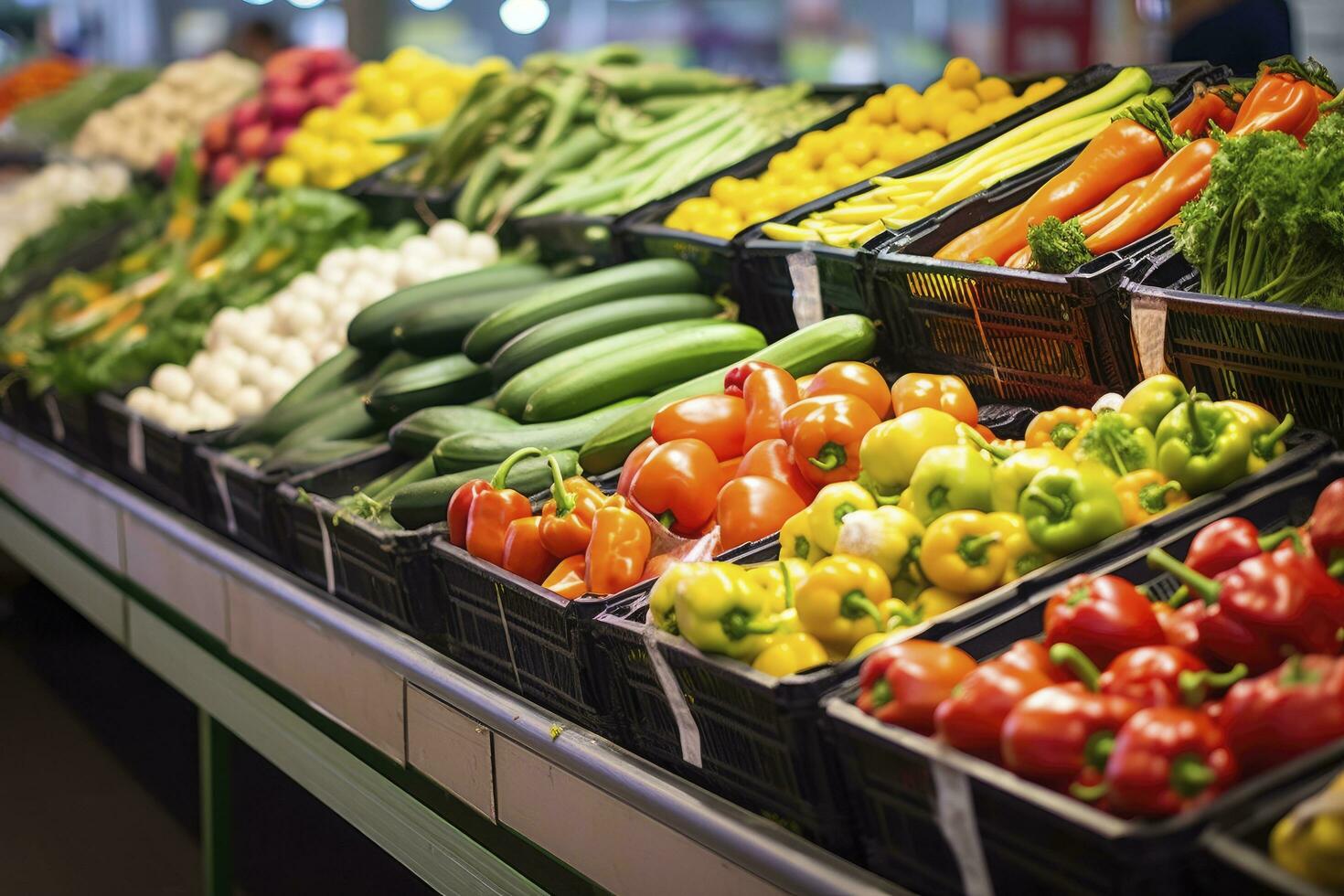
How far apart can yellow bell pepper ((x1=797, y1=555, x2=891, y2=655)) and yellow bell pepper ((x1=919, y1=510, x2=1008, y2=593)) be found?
0.21 feet

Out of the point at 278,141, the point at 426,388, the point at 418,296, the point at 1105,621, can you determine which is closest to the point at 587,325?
the point at 426,388

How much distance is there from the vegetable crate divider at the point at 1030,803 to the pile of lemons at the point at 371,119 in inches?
141

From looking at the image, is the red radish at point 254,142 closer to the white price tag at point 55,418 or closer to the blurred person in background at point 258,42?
the white price tag at point 55,418

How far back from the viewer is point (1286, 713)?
117 centimetres

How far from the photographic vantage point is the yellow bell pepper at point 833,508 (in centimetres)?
174

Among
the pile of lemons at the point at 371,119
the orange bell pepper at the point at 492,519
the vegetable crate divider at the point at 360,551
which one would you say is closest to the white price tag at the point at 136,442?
the vegetable crate divider at the point at 360,551

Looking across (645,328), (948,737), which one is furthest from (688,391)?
(948,737)

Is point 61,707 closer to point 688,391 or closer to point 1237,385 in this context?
point 688,391

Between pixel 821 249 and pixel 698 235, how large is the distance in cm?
52

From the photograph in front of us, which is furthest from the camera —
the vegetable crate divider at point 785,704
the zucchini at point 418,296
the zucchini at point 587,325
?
the zucchini at point 418,296

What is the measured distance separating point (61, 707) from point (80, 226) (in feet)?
6.61

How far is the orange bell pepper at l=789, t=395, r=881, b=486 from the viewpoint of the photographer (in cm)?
199

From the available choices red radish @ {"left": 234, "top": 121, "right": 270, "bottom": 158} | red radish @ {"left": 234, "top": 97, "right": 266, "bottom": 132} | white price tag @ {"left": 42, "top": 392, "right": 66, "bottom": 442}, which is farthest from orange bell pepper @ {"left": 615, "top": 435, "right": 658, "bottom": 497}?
red radish @ {"left": 234, "top": 97, "right": 266, "bottom": 132}

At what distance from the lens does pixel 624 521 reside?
2.05 metres
